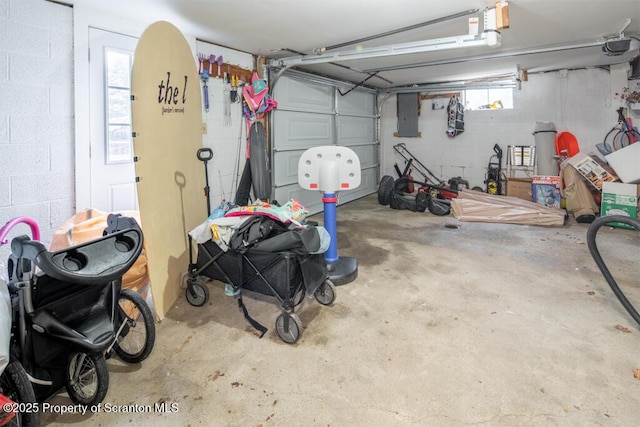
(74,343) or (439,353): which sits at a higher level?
(74,343)

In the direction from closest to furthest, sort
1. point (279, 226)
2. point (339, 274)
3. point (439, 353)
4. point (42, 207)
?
point (439, 353)
point (279, 226)
point (42, 207)
point (339, 274)

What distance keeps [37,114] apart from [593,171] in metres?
6.20

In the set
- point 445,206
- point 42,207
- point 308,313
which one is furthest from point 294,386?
point 445,206

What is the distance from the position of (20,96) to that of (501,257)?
14.1 ft

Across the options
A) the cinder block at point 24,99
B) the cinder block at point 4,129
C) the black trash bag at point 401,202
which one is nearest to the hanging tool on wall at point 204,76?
the cinder block at point 24,99

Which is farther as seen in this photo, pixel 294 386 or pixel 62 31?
pixel 62 31

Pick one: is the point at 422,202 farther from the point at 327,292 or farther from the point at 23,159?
the point at 23,159

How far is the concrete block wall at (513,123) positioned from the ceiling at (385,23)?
806mm

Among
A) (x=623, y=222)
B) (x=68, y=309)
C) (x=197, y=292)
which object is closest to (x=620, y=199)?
(x=623, y=222)

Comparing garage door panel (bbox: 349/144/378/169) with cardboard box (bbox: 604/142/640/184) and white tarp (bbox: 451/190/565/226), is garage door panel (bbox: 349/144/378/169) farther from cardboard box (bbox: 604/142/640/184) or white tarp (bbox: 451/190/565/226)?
cardboard box (bbox: 604/142/640/184)

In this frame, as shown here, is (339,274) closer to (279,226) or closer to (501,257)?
(279,226)

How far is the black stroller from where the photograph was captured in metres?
2.12

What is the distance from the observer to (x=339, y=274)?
297cm

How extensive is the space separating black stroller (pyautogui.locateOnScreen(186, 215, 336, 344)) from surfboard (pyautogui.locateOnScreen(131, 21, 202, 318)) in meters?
0.37
